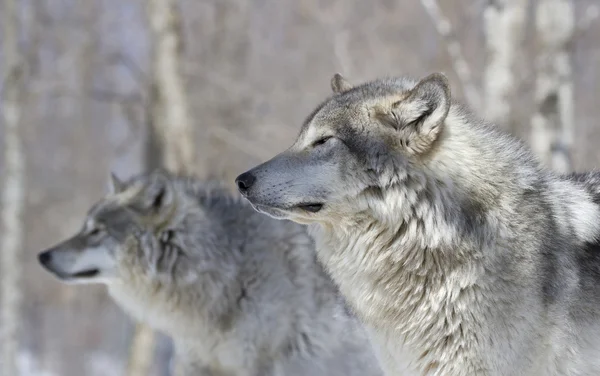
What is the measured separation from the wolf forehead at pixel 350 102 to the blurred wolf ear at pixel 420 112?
11 centimetres

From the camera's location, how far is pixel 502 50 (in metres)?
9.41

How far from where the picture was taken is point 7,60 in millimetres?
13445

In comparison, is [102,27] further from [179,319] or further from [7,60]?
[179,319]

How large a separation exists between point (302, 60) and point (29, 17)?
12.3m

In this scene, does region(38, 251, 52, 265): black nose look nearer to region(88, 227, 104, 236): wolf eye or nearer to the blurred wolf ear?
region(88, 227, 104, 236): wolf eye

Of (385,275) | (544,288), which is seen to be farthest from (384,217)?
(544,288)

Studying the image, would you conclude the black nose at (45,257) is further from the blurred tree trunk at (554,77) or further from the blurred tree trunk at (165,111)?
the blurred tree trunk at (554,77)

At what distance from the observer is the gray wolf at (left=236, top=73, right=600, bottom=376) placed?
11.6 ft

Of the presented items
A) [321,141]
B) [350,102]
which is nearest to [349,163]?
[321,141]

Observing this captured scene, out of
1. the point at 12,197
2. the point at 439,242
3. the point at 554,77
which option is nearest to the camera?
the point at 439,242

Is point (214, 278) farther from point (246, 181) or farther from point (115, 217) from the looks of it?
point (246, 181)

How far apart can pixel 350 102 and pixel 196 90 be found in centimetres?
1403

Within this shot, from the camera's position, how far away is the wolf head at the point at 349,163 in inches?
148

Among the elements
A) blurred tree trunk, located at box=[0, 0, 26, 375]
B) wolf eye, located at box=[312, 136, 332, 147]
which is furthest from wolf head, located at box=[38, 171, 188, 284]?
blurred tree trunk, located at box=[0, 0, 26, 375]
